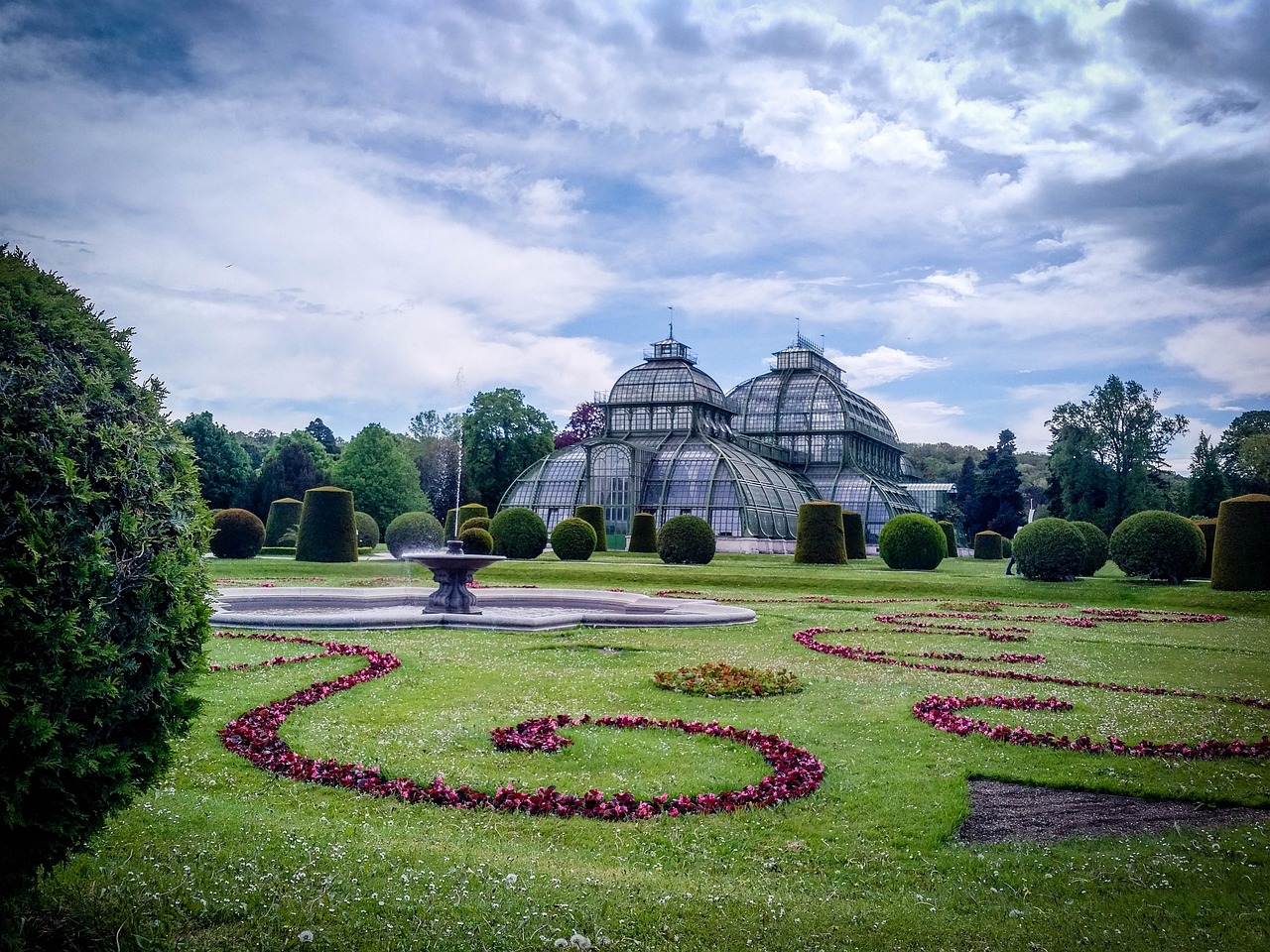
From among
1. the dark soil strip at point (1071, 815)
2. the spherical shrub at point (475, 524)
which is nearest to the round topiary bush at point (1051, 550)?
the spherical shrub at point (475, 524)

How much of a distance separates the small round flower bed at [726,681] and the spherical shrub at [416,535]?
1144 inches

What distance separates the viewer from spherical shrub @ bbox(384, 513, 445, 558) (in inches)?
1518

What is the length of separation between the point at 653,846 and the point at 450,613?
37.9 ft

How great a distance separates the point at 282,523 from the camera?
44906mm

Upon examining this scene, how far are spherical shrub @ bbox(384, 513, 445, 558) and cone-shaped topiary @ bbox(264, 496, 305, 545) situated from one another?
307 inches

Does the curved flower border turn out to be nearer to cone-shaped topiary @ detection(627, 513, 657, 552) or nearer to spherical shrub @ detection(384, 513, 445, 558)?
spherical shrub @ detection(384, 513, 445, 558)

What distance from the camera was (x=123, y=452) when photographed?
13.2ft

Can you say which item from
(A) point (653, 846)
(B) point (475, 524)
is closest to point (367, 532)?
(B) point (475, 524)

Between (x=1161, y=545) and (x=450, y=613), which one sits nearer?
(x=450, y=613)

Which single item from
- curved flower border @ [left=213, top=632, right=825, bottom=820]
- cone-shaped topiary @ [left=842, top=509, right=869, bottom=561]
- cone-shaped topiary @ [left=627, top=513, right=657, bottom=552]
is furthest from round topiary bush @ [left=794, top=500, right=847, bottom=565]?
curved flower border @ [left=213, top=632, right=825, bottom=820]

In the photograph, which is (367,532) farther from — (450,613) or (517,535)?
(450,613)

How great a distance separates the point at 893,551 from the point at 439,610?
74.9ft

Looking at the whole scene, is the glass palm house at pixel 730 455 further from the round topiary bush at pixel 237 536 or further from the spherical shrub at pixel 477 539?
the round topiary bush at pixel 237 536

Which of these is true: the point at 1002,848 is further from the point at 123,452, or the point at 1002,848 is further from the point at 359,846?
the point at 123,452
